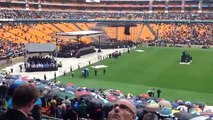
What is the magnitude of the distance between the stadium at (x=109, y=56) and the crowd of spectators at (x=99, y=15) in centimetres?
27

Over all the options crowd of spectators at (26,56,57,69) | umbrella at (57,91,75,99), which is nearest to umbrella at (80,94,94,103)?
umbrella at (57,91,75,99)

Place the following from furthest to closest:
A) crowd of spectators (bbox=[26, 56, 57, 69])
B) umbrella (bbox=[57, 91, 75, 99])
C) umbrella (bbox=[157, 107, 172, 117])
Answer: crowd of spectators (bbox=[26, 56, 57, 69]) → umbrella (bbox=[57, 91, 75, 99]) → umbrella (bbox=[157, 107, 172, 117])

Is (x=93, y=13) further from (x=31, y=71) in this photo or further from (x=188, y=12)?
(x=31, y=71)

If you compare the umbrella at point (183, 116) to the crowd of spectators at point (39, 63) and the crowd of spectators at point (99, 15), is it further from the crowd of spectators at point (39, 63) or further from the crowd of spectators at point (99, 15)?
the crowd of spectators at point (99, 15)

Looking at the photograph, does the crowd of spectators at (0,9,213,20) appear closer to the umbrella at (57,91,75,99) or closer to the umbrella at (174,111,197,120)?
the umbrella at (57,91,75,99)

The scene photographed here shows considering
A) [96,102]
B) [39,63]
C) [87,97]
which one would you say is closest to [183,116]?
[96,102]

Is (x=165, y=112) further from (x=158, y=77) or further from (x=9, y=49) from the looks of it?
(x=9, y=49)

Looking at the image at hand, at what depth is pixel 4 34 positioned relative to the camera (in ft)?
214

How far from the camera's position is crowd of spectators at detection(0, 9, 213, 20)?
271 ft

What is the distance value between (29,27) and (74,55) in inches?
990

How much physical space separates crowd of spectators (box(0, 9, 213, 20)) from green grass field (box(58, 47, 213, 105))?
124 ft

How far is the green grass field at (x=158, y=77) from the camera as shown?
31.6 metres

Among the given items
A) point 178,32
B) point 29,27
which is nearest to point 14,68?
point 29,27

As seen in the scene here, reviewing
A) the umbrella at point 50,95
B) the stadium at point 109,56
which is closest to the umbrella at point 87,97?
the stadium at point 109,56
